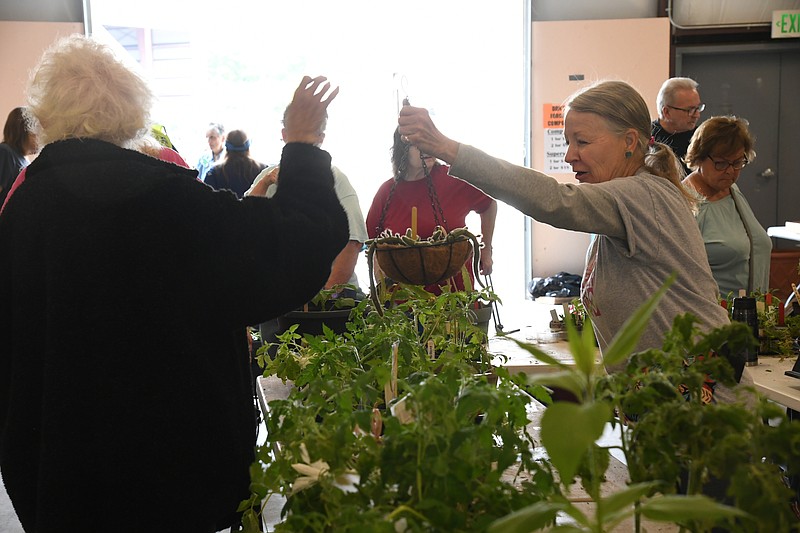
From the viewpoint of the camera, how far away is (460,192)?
3.74 metres

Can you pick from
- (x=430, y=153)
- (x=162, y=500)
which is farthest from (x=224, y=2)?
(x=162, y=500)

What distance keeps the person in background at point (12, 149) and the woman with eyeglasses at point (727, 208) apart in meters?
3.46

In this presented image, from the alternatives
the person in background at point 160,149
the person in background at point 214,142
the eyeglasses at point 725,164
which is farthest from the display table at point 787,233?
the person in background at point 214,142

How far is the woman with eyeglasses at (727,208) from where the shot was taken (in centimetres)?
325

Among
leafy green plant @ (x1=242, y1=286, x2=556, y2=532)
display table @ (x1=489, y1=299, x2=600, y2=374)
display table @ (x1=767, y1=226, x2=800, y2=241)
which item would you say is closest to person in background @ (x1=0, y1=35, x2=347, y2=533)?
leafy green plant @ (x1=242, y1=286, x2=556, y2=532)

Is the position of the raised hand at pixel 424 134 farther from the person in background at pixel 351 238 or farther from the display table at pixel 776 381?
the person in background at pixel 351 238

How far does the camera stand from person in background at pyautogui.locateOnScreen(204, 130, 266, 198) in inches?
187

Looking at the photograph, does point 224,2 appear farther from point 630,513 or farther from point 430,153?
point 630,513

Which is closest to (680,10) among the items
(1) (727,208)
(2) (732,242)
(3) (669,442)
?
(1) (727,208)

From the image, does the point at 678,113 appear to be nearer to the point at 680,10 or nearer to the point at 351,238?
the point at 351,238

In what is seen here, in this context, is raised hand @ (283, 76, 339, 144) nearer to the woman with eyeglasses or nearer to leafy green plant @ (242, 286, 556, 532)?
leafy green plant @ (242, 286, 556, 532)

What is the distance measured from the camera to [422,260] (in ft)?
6.94

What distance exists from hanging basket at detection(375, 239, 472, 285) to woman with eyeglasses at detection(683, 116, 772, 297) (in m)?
1.53

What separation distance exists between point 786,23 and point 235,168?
16.6ft
